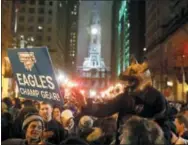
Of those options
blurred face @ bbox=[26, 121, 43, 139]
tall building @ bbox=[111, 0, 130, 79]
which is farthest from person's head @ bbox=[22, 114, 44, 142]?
tall building @ bbox=[111, 0, 130, 79]

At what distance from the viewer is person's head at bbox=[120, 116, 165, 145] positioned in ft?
7.77

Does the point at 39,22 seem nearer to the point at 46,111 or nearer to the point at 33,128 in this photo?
the point at 46,111

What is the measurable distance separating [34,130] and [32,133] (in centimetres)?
4

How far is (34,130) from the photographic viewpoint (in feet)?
12.0

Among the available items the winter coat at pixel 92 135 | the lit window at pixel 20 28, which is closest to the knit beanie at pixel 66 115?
the winter coat at pixel 92 135

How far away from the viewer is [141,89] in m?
4.00

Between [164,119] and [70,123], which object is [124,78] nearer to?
[164,119]

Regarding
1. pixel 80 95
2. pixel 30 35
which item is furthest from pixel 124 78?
pixel 30 35

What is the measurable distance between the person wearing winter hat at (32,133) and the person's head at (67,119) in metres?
1.44

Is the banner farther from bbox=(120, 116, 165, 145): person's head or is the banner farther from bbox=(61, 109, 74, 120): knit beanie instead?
bbox=(61, 109, 74, 120): knit beanie

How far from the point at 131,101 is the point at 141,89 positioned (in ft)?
0.72

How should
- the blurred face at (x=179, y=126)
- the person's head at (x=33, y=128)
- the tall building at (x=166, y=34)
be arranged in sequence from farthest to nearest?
the tall building at (x=166, y=34) → the blurred face at (x=179, y=126) → the person's head at (x=33, y=128)

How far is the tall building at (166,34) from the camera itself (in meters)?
27.5

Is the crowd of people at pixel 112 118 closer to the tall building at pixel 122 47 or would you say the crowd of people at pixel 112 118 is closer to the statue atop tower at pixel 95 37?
the tall building at pixel 122 47
